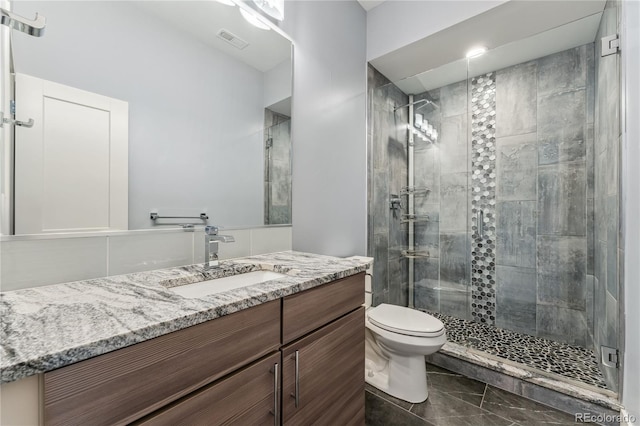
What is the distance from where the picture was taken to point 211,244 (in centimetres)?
124

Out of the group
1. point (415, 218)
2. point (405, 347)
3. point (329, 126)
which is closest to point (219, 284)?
point (405, 347)

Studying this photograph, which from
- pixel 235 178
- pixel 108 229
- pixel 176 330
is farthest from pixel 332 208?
pixel 176 330

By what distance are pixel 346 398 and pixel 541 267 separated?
2172 millimetres

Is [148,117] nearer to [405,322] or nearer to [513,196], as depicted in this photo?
[405,322]

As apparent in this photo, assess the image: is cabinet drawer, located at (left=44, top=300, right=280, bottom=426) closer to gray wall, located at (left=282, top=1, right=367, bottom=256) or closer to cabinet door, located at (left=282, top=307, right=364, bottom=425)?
cabinet door, located at (left=282, top=307, right=364, bottom=425)

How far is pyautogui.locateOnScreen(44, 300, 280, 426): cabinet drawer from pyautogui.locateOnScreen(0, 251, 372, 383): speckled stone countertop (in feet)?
0.09

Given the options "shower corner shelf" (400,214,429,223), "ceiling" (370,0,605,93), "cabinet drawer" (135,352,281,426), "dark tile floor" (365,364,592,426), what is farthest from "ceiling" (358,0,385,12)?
"dark tile floor" (365,364,592,426)

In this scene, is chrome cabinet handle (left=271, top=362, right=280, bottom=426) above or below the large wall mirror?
below

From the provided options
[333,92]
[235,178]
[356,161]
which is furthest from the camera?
[356,161]

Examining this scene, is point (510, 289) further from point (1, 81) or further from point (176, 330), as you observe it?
point (1, 81)

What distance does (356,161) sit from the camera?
2.24m

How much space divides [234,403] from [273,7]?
5.95 ft

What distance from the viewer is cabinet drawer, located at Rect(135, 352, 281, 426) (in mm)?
651

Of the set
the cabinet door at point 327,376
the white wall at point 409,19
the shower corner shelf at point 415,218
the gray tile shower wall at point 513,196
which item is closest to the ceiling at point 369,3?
the white wall at point 409,19
